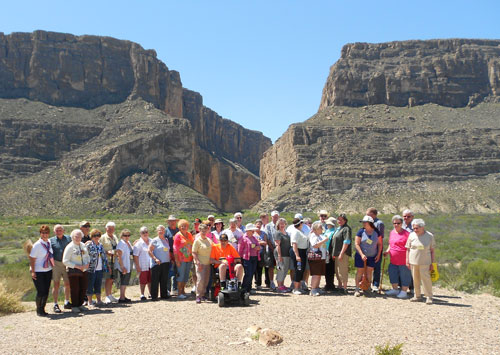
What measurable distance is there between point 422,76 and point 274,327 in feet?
304

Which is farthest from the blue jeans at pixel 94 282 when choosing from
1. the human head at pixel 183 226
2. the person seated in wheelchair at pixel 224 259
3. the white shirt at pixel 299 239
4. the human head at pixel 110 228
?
the white shirt at pixel 299 239

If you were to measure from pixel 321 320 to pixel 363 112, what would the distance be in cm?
8176

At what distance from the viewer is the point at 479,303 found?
10.3 m

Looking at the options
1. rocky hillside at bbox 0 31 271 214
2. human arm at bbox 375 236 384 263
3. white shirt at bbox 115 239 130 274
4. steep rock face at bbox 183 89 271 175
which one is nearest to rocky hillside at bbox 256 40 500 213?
rocky hillside at bbox 0 31 271 214

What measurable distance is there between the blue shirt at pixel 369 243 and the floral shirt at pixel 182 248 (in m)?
4.39

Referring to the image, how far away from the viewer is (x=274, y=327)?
7.97 metres

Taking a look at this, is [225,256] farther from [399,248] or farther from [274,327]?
[399,248]

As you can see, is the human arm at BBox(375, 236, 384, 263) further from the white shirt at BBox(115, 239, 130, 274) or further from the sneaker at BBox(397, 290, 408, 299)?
the white shirt at BBox(115, 239, 130, 274)

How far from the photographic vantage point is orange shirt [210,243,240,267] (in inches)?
409

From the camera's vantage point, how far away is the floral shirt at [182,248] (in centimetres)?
1119

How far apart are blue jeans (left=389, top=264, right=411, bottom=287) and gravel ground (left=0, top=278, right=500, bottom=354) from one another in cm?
75

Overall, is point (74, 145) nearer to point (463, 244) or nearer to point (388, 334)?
point (463, 244)

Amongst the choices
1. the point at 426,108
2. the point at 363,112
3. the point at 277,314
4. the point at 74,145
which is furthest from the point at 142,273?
the point at 426,108

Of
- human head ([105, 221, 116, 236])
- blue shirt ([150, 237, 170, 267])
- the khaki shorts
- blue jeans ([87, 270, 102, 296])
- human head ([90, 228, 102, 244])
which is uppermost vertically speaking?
human head ([105, 221, 116, 236])
